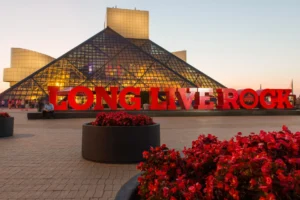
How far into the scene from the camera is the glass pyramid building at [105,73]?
46500mm

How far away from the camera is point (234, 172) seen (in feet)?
6.01

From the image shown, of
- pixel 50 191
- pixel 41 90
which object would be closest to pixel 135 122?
pixel 50 191

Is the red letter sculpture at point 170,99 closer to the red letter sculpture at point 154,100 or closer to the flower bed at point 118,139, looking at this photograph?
the red letter sculpture at point 154,100

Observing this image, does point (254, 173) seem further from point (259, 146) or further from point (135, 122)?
point (135, 122)

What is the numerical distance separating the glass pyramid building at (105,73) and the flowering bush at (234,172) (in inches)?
1697

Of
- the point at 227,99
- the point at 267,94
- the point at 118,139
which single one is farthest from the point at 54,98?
the point at 267,94

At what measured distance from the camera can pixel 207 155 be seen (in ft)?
7.88

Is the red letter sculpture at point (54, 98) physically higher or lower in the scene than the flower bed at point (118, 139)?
higher

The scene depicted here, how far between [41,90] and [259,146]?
48002 mm

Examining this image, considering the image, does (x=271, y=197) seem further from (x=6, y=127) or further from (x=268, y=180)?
(x=6, y=127)

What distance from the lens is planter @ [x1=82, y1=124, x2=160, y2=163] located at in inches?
242

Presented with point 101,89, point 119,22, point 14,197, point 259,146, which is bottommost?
point 14,197

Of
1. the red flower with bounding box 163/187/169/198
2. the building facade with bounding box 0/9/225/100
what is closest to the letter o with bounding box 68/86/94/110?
the red flower with bounding box 163/187/169/198

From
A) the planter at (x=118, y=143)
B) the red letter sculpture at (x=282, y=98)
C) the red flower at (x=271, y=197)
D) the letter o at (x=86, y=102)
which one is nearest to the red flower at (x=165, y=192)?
the red flower at (x=271, y=197)
